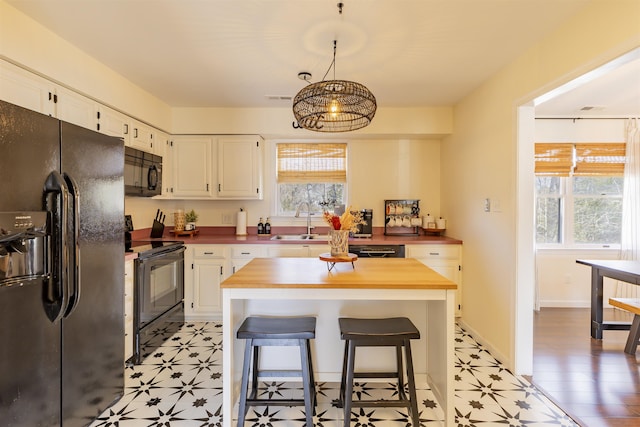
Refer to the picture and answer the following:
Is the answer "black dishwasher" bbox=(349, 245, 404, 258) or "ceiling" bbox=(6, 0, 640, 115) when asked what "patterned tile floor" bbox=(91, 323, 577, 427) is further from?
"ceiling" bbox=(6, 0, 640, 115)

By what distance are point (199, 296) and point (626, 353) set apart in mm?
4014

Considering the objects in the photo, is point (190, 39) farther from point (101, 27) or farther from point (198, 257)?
point (198, 257)

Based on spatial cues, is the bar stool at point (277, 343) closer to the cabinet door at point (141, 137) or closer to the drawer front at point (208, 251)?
the drawer front at point (208, 251)

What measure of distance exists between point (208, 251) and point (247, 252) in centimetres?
42

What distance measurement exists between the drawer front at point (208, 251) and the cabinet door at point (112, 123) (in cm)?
124

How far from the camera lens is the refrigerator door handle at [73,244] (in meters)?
1.48

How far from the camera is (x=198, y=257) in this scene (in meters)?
3.34

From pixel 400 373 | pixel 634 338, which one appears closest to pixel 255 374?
pixel 400 373

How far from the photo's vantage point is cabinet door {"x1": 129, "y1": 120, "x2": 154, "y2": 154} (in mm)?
2936

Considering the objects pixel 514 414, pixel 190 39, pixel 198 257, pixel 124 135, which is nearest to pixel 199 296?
pixel 198 257


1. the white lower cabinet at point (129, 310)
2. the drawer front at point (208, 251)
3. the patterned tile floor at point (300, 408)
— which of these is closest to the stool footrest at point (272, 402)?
the patterned tile floor at point (300, 408)

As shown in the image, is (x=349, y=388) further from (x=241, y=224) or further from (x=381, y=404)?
(x=241, y=224)

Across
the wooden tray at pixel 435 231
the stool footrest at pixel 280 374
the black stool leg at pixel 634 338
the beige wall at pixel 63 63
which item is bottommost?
the black stool leg at pixel 634 338

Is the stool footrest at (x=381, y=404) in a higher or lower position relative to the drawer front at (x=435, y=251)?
lower
